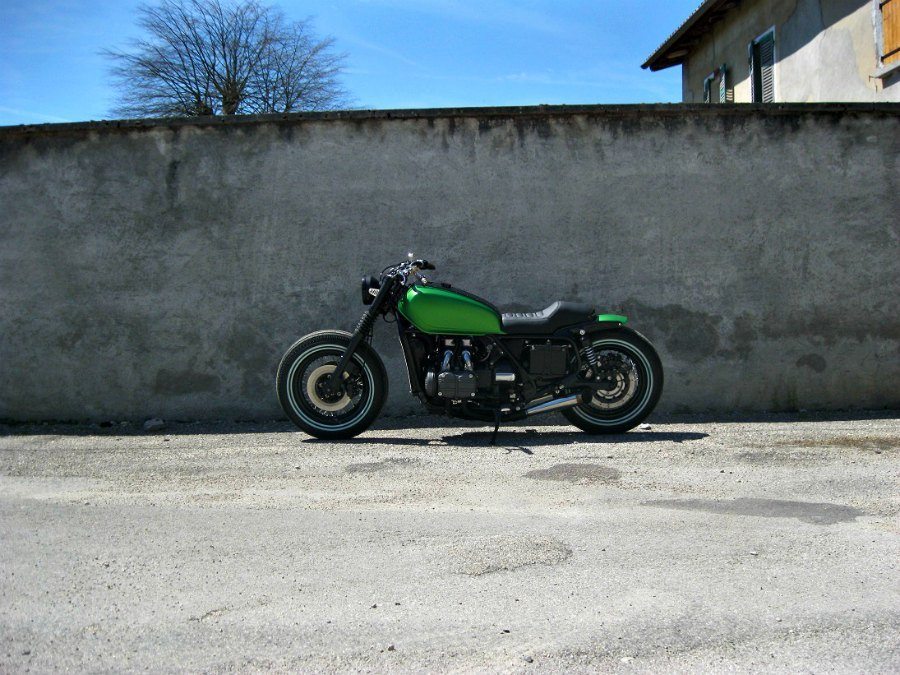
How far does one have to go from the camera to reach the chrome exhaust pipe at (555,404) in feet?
21.5

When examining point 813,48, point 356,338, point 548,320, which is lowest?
point 356,338

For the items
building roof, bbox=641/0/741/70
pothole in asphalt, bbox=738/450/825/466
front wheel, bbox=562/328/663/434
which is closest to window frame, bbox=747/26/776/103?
building roof, bbox=641/0/741/70

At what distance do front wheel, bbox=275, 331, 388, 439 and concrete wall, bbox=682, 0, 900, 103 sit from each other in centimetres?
862

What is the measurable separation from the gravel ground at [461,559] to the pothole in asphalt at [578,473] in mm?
23

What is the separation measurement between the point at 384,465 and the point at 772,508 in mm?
2358

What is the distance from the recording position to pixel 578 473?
521 centimetres

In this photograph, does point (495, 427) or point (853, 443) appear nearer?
point (853, 443)

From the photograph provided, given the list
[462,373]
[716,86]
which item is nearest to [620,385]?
[462,373]

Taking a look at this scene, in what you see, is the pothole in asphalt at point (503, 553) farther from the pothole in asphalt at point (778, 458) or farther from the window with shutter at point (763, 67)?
the window with shutter at point (763, 67)

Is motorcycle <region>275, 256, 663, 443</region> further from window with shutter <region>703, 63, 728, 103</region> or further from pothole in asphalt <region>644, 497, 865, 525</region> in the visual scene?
window with shutter <region>703, 63, 728, 103</region>

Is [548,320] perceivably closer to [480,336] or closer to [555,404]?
[480,336]

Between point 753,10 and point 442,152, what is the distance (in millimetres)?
11626

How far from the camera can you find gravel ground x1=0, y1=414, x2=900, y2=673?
293cm

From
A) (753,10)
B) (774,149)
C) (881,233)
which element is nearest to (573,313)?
(774,149)
